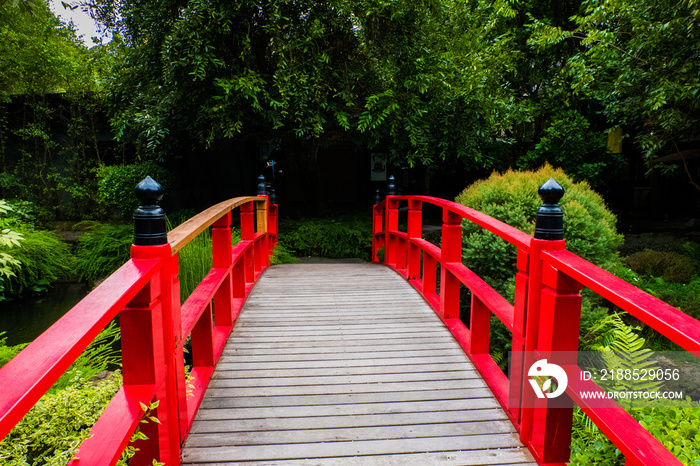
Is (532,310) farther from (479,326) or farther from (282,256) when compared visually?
(282,256)

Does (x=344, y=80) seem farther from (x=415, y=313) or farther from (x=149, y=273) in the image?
(x=149, y=273)

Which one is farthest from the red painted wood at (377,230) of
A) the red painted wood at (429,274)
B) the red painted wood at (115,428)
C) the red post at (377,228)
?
the red painted wood at (115,428)

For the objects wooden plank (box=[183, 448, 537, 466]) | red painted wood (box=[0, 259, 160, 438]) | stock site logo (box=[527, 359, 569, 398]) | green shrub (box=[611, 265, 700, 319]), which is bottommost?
green shrub (box=[611, 265, 700, 319])

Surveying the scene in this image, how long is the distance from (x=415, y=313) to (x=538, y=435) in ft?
6.30

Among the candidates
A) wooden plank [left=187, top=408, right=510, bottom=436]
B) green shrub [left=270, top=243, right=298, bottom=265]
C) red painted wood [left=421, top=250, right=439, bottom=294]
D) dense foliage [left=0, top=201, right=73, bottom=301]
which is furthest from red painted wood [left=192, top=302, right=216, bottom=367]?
dense foliage [left=0, top=201, right=73, bottom=301]

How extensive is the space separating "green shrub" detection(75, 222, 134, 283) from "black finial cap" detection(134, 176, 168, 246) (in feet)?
22.0

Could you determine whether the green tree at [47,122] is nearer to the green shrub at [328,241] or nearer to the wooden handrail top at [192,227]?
the green shrub at [328,241]

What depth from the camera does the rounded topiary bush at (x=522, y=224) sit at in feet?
14.0

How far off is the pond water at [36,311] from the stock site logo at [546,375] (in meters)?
6.02

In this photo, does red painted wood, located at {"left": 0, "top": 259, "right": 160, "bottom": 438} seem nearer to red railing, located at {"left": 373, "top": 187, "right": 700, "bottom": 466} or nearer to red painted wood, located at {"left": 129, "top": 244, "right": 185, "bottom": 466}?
red painted wood, located at {"left": 129, "top": 244, "right": 185, "bottom": 466}

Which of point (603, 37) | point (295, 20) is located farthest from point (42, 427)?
point (603, 37)

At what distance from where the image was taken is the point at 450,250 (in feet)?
10.7

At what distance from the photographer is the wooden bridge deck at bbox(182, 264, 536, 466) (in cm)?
204

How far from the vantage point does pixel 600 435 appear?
2.09 metres
